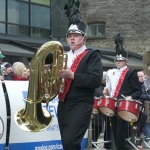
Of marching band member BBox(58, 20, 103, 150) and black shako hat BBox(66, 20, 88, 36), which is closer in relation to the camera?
marching band member BBox(58, 20, 103, 150)

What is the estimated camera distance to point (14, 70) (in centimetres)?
757

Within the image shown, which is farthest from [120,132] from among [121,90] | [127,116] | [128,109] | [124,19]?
[124,19]

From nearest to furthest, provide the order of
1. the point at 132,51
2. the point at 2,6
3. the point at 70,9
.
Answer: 1. the point at 70,9
2. the point at 2,6
3. the point at 132,51

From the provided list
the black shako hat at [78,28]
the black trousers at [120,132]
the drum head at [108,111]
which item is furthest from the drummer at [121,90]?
the black shako hat at [78,28]

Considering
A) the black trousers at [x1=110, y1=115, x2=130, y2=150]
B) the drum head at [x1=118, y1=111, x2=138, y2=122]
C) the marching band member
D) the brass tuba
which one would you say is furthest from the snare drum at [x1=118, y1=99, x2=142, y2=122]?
the brass tuba

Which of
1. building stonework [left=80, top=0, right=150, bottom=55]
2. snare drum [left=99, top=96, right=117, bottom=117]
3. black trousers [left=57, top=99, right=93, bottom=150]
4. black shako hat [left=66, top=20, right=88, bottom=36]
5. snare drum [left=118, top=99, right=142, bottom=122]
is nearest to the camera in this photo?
black trousers [left=57, top=99, right=93, bottom=150]

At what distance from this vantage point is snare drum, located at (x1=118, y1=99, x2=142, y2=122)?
7.63 metres

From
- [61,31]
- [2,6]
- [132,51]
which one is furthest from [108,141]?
[132,51]

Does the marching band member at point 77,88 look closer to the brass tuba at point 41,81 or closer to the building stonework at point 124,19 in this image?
the brass tuba at point 41,81

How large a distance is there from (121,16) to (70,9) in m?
12.8

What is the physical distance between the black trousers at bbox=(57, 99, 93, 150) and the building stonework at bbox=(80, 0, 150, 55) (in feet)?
63.6

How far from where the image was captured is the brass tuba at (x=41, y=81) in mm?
→ 4824

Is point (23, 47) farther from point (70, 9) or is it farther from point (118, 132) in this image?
point (118, 132)

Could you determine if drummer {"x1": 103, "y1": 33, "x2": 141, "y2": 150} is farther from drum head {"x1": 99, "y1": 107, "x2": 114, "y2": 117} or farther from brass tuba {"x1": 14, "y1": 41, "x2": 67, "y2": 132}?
brass tuba {"x1": 14, "y1": 41, "x2": 67, "y2": 132}
